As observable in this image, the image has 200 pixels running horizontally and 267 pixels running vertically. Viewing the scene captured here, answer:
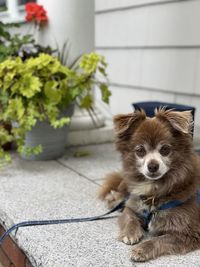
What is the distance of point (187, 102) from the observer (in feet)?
13.5

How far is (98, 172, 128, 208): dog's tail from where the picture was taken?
A: 279cm

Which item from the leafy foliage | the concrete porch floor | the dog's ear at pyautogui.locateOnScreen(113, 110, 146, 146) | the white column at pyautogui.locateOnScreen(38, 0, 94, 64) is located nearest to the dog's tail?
the concrete porch floor

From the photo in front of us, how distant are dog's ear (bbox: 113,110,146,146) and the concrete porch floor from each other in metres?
0.59

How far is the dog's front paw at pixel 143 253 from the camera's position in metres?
2.08

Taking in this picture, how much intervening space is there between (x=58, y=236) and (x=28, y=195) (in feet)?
2.49

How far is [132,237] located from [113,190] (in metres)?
0.65

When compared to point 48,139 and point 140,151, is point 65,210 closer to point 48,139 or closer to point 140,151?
point 140,151

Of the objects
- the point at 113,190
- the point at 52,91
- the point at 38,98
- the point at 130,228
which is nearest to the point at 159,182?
the point at 130,228

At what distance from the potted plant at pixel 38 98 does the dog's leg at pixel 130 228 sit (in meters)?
1.35

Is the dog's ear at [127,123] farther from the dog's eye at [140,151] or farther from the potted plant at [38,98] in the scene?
the potted plant at [38,98]

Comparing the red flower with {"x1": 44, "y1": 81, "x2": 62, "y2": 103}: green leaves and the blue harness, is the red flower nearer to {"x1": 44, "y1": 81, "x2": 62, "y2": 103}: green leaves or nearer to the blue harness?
{"x1": 44, "y1": 81, "x2": 62, "y2": 103}: green leaves

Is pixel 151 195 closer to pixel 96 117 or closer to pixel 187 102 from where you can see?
pixel 187 102

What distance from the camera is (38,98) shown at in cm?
371

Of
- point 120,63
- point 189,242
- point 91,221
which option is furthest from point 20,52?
point 189,242
